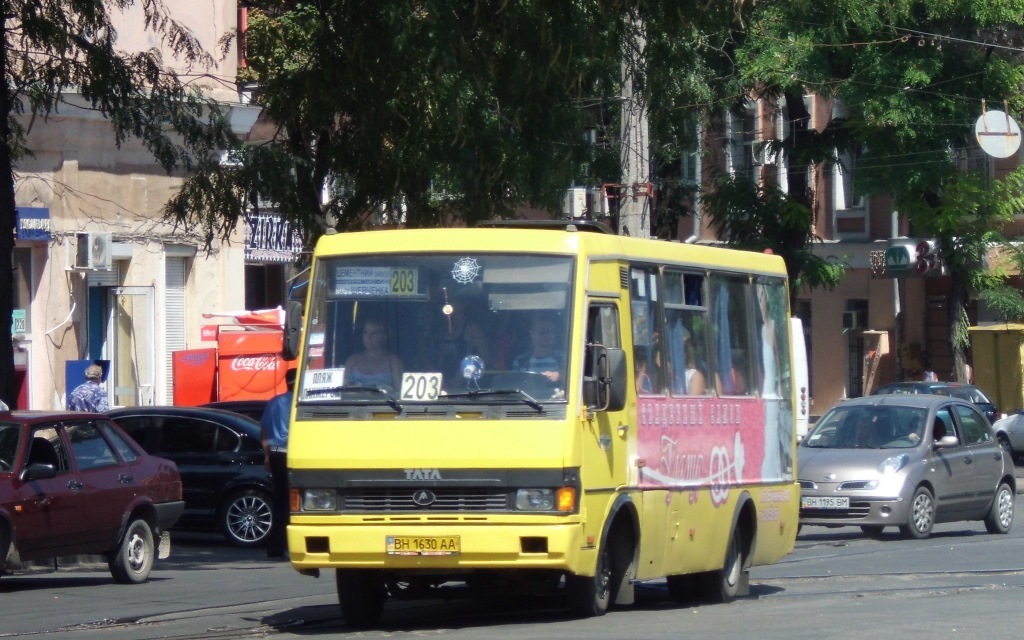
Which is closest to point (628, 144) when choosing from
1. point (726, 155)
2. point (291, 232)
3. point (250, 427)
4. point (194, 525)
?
point (291, 232)

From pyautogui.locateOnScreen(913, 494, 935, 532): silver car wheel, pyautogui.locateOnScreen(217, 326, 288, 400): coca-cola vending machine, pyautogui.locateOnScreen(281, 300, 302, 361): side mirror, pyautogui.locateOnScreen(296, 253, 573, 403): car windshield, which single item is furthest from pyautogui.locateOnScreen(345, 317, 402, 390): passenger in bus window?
pyautogui.locateOnScreen(217, 326, 288, 400): coca-cola vending machine

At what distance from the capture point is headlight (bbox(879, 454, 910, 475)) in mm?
18047

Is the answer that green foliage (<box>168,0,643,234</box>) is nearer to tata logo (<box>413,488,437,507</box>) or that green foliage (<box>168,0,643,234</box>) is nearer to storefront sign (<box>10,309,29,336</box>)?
tata logo (<box>413,488,437,507</box>)

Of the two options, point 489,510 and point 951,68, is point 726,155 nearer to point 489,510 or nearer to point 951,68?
point 951,68

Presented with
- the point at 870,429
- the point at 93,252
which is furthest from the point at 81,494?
the point at 93,252

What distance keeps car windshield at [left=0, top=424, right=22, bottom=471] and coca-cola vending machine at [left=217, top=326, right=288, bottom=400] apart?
490 inches

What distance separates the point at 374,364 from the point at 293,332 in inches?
32.7

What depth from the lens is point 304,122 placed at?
16422 mm

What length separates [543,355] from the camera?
10.1 metres

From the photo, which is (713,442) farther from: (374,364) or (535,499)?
(374,364)

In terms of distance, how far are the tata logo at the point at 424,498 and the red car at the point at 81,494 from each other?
458 cm

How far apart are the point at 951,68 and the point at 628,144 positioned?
622 inches

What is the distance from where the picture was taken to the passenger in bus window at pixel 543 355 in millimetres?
10008

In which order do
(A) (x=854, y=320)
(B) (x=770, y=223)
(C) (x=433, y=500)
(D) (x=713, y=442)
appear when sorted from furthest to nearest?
1. (A) (x=854, y=320)
2. (B) (x=770, y=223)
3. (D) (x=713, y=442)
4. (C) (x=433, y=500)
